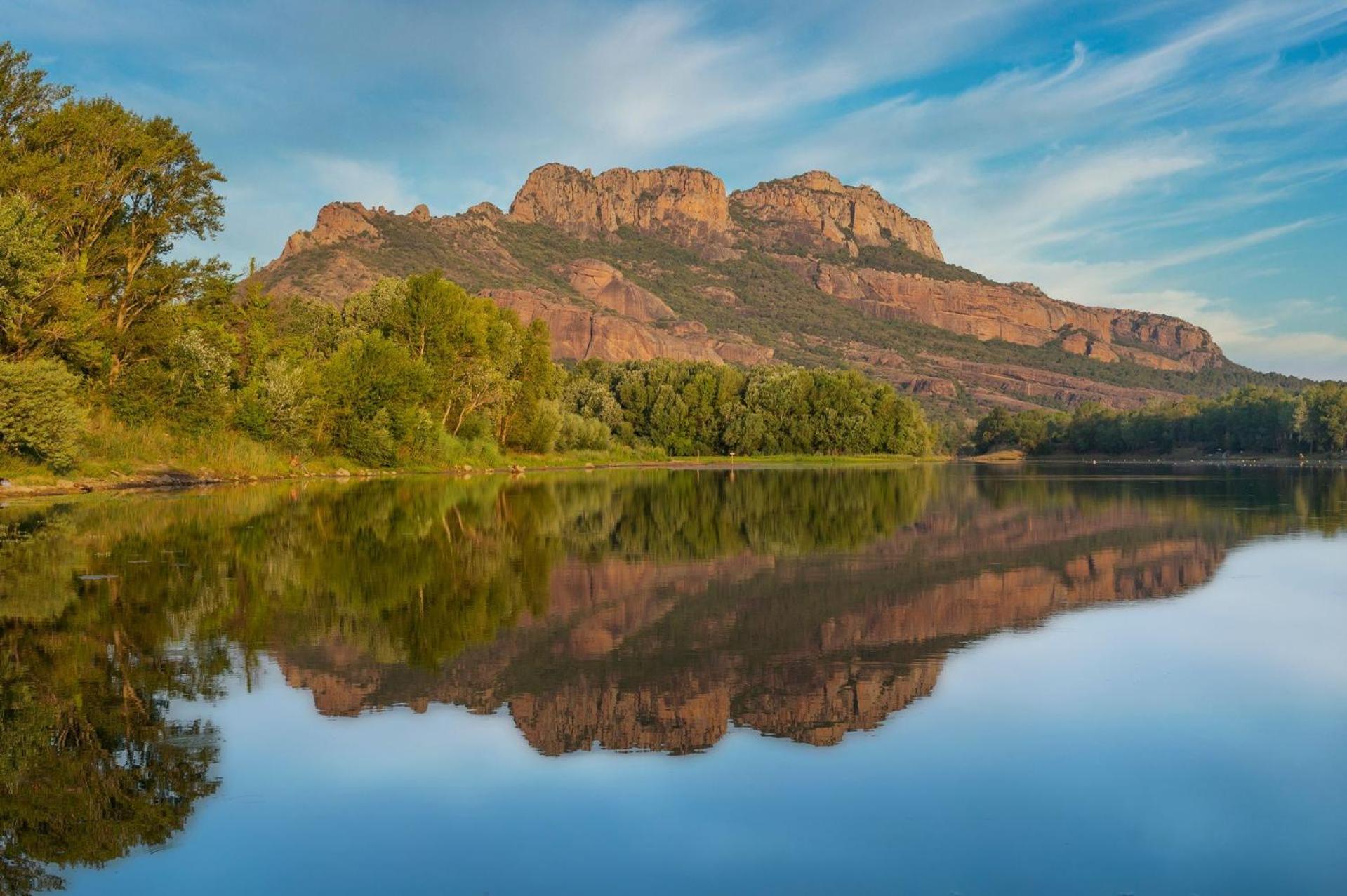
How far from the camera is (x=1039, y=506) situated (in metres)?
37.4

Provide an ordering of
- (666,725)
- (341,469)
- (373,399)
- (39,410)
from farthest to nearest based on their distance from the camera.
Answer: (373,399)
(341,469)
(39,410)
(666,725)

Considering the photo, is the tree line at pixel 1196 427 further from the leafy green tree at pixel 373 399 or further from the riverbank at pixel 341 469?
the leafy green tree at pixel 373 399

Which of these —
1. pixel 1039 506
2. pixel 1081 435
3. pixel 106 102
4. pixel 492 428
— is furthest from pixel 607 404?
pixel 1081 435

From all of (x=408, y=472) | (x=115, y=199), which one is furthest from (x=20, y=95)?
(x=408, y=472)

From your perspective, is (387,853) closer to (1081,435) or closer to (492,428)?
(492,428)

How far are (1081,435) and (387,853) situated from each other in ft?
621

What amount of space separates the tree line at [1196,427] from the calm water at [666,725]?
455ft

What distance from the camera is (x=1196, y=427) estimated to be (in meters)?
166

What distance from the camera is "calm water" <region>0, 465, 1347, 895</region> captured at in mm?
5922

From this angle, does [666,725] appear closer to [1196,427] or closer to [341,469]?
[341,469]

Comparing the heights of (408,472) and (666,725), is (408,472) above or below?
above

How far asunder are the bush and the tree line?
140829mm

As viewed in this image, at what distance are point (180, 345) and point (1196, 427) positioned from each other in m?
156

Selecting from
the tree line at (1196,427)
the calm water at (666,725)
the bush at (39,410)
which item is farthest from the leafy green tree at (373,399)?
the tree line at (1196,427)
